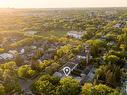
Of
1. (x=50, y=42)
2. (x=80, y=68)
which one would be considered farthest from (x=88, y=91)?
(x=50, y=42)

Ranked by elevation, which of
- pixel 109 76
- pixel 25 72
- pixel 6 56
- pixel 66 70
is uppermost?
pixel 109 76

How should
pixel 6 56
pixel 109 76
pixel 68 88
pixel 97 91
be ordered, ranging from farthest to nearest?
pixel 6 56 → pixel 109 76 → pixel 68 88 → pixel 97 91

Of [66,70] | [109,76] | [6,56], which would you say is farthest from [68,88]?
[6,56]

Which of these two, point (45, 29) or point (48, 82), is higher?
point (48, 82)

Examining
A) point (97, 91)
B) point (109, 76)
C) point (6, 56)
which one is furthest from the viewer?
point (6, 56)

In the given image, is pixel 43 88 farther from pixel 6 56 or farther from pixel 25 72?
pixel 6 56

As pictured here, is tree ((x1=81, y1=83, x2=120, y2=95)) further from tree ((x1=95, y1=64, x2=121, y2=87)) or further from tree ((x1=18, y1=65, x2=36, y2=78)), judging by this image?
tree ((x1=18, y1=65, x2=36, y2=78))

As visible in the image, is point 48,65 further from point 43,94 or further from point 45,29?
point 45,29

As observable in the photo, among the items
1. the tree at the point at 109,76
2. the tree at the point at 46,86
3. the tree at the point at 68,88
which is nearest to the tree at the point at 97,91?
the tree at the point at 68,88
